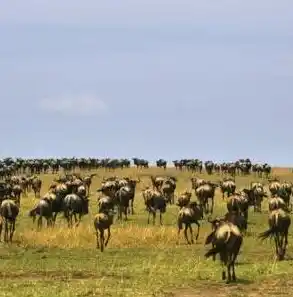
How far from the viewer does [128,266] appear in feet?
74.9

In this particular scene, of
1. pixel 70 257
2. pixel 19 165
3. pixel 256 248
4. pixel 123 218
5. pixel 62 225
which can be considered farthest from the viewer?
pixel 19 165

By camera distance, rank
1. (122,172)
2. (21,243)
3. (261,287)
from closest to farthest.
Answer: (261,287), (21,243), (122,172)

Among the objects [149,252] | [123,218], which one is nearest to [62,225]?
[123,218]

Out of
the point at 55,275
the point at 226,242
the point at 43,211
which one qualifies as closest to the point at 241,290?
the point at 226,242

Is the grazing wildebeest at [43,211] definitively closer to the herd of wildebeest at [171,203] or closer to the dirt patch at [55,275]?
the herd of wildebeest at [171,203]

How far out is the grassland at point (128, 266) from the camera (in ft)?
58.5

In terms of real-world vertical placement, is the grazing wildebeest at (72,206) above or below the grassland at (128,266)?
above

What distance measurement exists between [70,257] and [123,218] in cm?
1548

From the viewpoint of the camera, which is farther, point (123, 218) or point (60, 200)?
point (123, 218)

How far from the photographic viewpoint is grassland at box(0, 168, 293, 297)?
1783 centimetres

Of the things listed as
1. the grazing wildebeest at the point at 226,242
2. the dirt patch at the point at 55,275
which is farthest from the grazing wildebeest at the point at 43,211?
the grazing wildebeest at the point at 226,242

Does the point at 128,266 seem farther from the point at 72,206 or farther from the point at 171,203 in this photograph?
the point at 171,203

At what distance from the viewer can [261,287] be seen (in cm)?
1827

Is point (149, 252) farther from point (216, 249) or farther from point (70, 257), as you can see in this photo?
point (216, 249)
